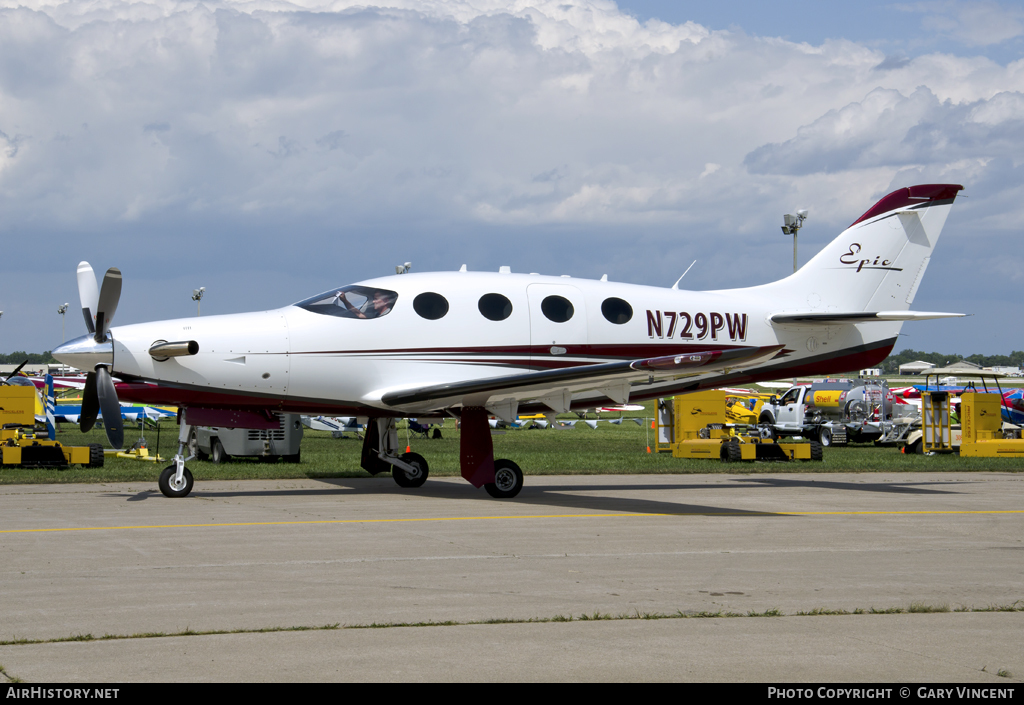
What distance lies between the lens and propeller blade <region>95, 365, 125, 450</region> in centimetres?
1316

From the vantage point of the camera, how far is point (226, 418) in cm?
1476

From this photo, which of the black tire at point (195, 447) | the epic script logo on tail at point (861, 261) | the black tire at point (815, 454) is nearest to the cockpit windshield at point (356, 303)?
the epic script logo on tail at point (861, 261)

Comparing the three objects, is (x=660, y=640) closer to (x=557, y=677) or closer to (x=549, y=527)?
(x=557, y=677)

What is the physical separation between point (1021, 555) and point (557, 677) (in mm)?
6608

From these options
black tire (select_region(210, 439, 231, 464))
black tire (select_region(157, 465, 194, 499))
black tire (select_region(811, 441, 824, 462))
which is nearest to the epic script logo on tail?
black tire (select_region(811, 441, 824, 462))

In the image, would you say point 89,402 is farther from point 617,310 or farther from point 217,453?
point 217,453

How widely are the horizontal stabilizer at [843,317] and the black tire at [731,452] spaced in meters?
5.82

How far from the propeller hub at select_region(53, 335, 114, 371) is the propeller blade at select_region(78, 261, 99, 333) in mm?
447

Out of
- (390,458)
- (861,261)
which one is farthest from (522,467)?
(861,261)

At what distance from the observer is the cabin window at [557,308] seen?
51.9 ft

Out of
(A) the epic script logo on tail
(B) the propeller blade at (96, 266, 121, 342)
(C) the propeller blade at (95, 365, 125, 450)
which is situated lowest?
(C) the propeller blade at (95, 365, 125, 450)

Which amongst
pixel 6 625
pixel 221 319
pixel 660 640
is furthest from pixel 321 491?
pixel 660 640

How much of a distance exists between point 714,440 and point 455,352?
37.1 feet

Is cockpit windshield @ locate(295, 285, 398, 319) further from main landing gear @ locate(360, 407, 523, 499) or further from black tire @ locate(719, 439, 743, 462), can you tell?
black tire @ locate(719, 439, 743, 462)
